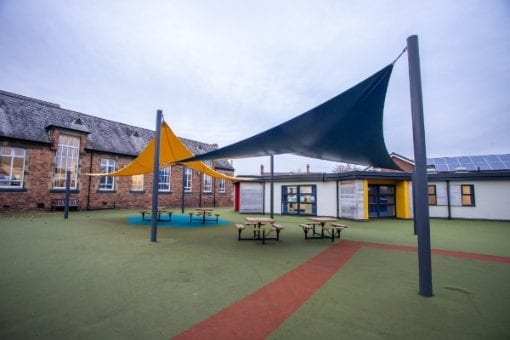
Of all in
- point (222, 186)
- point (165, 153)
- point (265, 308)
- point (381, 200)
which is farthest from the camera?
point (222, 186)

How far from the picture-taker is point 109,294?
→ 3.21m

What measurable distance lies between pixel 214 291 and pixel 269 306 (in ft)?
2.78

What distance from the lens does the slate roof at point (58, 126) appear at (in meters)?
13.2

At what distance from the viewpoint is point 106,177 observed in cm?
1636

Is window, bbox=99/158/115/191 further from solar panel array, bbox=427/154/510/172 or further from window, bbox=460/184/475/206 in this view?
solar panel array, bbox=427/154/510/172

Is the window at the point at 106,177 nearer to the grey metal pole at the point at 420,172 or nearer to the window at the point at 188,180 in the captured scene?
the window at the point at 188,180

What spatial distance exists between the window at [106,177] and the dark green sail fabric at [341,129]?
12.8 metres

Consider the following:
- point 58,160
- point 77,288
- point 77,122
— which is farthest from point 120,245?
point 77,122

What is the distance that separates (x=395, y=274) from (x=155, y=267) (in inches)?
168

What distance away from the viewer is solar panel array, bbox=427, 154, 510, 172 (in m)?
19.2

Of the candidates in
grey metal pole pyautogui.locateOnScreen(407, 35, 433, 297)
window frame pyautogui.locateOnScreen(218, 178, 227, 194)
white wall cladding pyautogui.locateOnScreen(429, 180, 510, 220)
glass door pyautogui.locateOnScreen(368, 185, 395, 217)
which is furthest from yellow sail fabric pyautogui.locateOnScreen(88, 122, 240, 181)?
white wall cladding pyautogui.locateOnScreen(429, 180, 510, 220)

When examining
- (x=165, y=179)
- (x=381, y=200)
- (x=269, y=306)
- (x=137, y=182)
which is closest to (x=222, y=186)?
(x=165, y=179)

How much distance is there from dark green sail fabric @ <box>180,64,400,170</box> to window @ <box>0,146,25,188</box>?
12552 millimetres

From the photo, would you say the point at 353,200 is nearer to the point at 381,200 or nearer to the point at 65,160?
the point at 381,200
